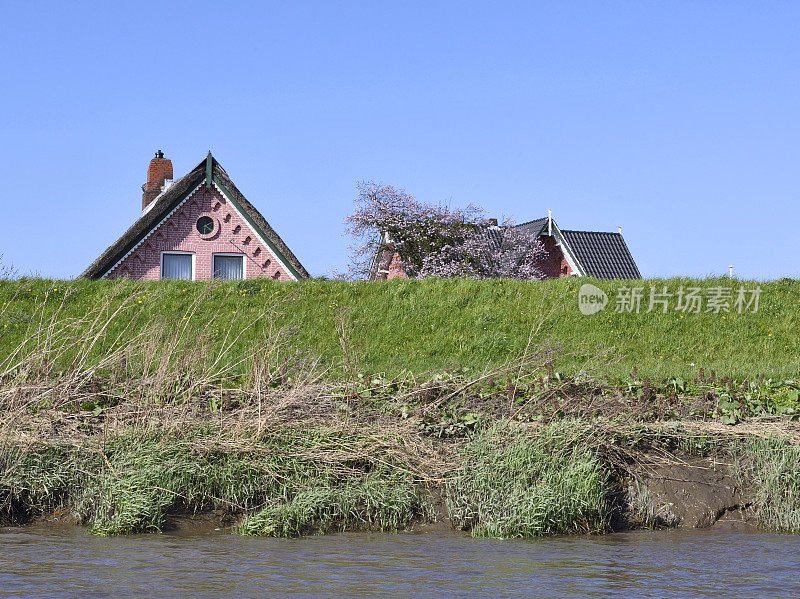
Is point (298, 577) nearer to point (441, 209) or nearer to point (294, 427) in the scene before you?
point (294, 427)

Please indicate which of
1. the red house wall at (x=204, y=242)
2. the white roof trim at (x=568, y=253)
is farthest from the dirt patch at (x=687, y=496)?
the white roof trim at (x=568, y=253)

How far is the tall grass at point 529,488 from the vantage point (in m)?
8.21

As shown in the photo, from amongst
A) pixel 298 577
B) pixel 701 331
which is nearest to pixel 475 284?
pixel 701 331

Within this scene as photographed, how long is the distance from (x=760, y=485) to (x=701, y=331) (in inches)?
408

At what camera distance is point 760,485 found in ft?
29.4

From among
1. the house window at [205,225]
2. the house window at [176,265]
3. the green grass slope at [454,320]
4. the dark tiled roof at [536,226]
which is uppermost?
the dark tiled roof at [536,226]

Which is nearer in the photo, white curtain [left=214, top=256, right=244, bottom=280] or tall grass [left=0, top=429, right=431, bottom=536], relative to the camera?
tall grass [left=0, top=429, right=431, bottom=536]

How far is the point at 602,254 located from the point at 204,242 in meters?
20.7

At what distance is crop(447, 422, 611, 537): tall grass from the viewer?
821cm

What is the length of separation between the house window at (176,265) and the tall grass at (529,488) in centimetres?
2260

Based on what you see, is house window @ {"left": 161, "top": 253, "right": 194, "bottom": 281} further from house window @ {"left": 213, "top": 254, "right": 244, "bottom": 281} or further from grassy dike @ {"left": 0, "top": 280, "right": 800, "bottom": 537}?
grassy dike @ {"left": 0, "top": 280, "right": 800, "bottom": 537}

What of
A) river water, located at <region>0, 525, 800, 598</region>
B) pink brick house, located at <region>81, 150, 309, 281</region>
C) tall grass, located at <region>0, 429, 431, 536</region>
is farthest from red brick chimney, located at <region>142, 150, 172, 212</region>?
river water, located at <region>0, 525, 800, 598</region>

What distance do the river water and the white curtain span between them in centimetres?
2245
